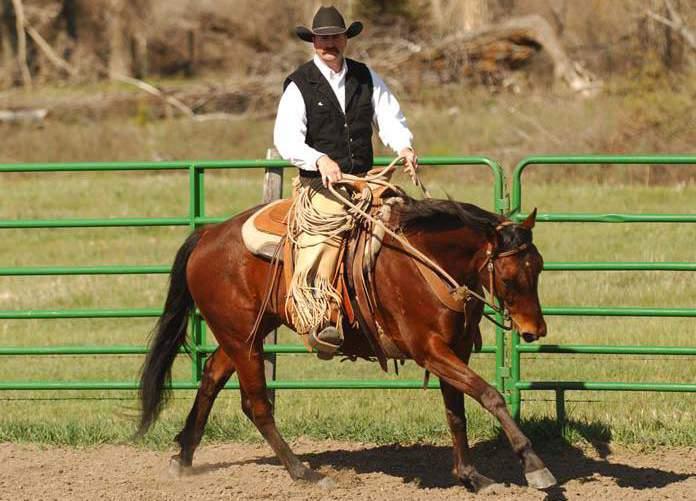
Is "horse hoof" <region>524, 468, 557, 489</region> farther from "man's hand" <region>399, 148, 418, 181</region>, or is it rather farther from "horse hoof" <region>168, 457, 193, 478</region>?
"horse hoof" <region>168, 457, 193, 478</region>

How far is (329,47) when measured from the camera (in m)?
6.10

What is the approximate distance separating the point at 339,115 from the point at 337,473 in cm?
191

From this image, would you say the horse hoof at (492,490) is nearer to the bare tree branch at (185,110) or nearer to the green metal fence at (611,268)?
the green metal fence at (611,268)

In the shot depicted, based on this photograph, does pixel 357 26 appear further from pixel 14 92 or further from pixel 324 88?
pixel 14 92

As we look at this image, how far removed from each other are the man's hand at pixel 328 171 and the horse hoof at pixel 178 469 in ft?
6.16

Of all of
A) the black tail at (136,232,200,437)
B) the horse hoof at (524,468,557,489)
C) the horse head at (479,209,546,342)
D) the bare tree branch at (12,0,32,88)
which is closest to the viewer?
the horse hoof at (524,468,557,489)

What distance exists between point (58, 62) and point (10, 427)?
106 feet

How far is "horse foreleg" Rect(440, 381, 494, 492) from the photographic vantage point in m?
6.05

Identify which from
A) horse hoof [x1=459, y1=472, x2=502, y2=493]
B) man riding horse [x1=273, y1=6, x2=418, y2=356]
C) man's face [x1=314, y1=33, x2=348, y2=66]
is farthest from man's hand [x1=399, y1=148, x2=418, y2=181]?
horse hoof [x1=459, y1=472, x2=502, y2=493]

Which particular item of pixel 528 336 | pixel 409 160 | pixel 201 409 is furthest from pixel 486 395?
pixel 201 409

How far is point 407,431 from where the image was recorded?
725cm

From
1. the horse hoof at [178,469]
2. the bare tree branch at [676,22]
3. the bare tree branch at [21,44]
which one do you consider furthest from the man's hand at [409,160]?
the bare tree branch at [21,44]

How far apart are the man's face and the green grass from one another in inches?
92.6

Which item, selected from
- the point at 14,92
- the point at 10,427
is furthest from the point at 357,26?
the point at 14,92
